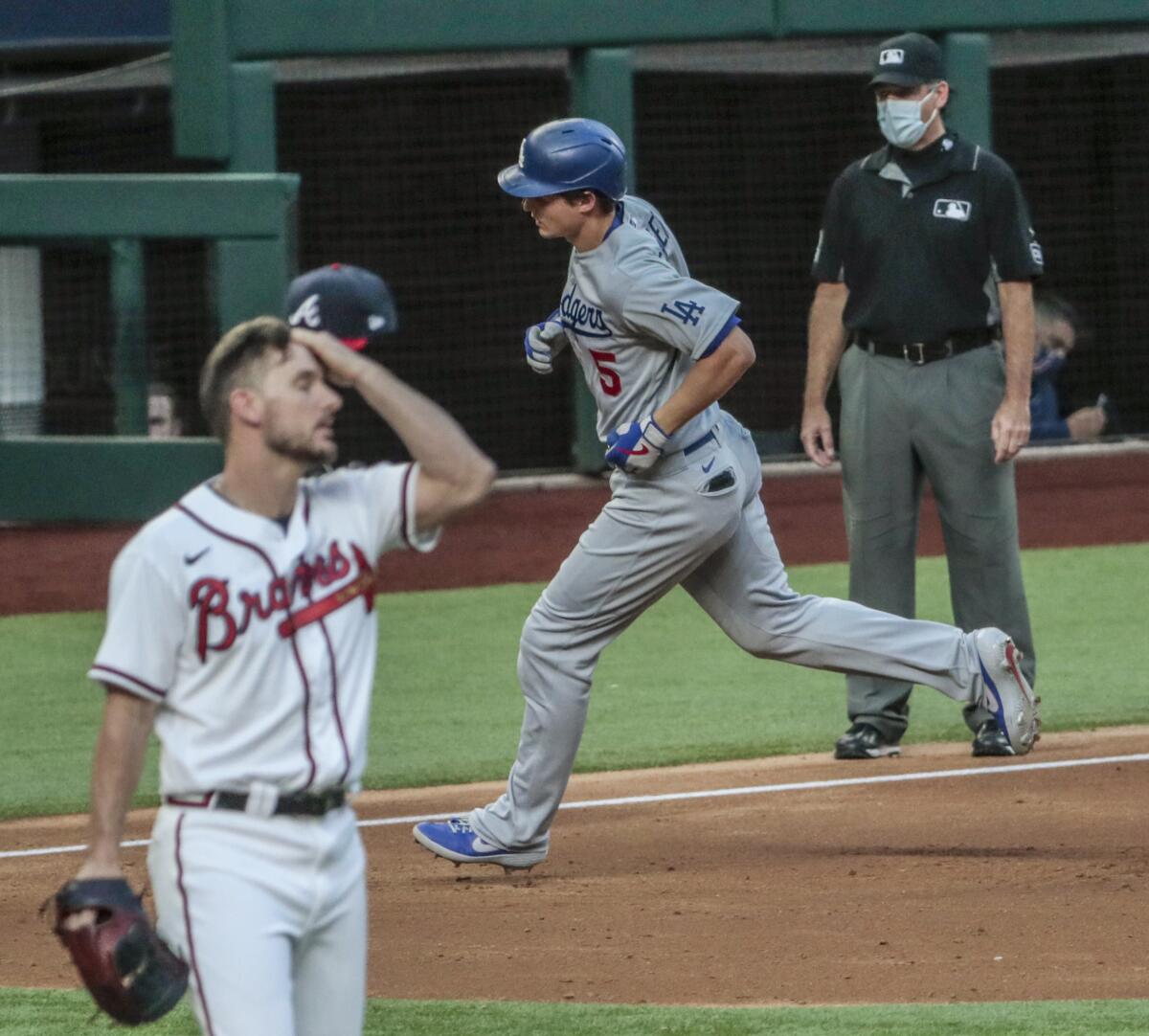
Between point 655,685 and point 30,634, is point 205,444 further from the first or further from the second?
point 655,685

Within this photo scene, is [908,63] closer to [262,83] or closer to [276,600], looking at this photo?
[276,600]

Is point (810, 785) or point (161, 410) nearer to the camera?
point (810, 785)

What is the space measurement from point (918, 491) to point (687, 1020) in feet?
9.61

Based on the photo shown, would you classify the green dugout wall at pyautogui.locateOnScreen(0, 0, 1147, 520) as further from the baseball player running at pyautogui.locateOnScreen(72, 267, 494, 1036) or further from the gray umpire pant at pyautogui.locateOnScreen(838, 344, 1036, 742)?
the baseball player running at pyautogui.locateOnScreen(72, 267, 494, 1036)

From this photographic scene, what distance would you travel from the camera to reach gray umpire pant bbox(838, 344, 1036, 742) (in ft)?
21.5

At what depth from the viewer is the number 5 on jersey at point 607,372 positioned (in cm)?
508

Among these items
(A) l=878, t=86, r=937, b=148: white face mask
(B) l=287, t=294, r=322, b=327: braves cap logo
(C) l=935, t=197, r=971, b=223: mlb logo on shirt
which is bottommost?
(B) l=287, t=294, r=322, b=327: braves cap logo

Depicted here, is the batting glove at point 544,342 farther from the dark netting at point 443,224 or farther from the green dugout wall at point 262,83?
the dark netting at point 443,224

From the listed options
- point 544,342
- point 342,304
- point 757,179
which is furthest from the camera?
point 757,179

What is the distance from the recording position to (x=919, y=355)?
6574 mm

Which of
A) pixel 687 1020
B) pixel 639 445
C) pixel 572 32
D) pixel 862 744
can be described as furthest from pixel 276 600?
pixel 572 32

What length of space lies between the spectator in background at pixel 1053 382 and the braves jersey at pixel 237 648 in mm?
10242

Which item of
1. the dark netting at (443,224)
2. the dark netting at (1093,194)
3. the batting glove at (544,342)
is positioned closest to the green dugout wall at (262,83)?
the dark netting at (443,224)

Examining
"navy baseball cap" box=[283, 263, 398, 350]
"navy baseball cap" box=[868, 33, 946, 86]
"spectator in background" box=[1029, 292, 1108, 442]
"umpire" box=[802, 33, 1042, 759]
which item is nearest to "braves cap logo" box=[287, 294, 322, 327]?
"navy baseball cap" box=[283, 263, 398, 350]
